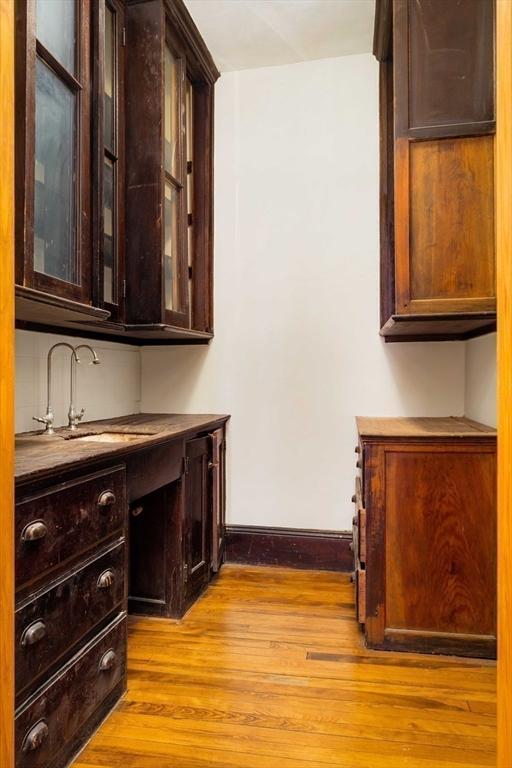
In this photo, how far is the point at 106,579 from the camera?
1716 millimetres

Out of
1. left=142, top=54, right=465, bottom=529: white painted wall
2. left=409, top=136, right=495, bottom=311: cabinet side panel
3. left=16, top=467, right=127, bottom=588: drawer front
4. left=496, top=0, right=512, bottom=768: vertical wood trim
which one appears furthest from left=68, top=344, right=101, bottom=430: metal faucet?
left=496, top=0, right=512, bottom=768: vertical wood trim

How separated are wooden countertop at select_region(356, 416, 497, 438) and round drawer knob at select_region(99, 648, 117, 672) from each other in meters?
1.23

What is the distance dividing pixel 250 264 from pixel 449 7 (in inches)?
61.7

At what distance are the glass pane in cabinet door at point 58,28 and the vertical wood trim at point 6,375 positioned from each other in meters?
1.09

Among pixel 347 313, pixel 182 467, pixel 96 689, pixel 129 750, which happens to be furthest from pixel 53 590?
pixel 347 313

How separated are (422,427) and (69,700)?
1748mm

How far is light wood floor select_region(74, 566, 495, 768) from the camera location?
1563mm

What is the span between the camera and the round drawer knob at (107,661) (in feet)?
5.55

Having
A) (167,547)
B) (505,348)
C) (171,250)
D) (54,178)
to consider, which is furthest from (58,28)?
(167,547)

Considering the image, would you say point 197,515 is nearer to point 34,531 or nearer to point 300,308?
point 300,308

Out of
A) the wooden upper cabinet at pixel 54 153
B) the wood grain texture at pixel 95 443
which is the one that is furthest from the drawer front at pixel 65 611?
the wooden upper cabinet at pixel 54 153

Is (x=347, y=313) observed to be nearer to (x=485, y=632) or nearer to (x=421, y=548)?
(x=421, y=548)

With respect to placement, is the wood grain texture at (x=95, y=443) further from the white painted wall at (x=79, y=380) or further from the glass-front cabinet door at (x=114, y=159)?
the glass-front cabinet door at (x=114, y=159)

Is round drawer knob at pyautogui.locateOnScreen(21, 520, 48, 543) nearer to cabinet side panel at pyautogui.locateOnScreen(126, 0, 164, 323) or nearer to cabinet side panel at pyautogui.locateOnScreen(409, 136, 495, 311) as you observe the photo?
cabinet side panel at pyautogui.locateOnScreen(126, 0, 164, 323)
